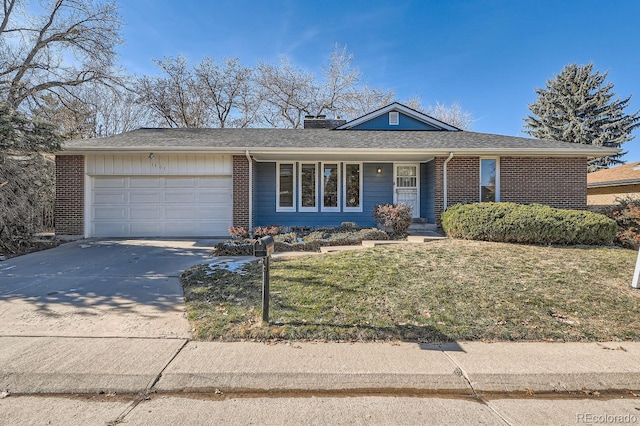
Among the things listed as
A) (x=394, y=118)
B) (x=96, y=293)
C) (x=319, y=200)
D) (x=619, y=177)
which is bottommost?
(x=96, y=293)

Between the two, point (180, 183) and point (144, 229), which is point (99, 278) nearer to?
point (144, 229)

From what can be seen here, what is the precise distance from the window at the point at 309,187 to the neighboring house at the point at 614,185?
12.0 metres

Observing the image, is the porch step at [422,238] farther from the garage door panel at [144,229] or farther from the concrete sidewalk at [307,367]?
the garage door panel at [144,229]

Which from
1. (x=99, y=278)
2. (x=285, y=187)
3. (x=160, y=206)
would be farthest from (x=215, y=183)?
(x=99, y=278)

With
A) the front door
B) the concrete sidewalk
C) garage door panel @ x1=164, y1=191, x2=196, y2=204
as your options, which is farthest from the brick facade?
garage door panel @ x1=164, y1=191, x2=196, y2=204

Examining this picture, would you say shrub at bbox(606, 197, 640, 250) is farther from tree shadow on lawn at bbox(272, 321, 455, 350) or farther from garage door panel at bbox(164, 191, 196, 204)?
garage door panel at bbox(164, 191, 196, 204)

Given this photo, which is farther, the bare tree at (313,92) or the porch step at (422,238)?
the bare tree at (313,92)

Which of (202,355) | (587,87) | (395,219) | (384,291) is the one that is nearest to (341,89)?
(395,219)

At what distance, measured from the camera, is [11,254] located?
7.83 meters

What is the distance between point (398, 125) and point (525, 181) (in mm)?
5564

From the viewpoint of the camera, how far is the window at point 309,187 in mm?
11742

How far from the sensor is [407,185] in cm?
1187

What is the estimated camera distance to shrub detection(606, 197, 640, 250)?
26.7 ft

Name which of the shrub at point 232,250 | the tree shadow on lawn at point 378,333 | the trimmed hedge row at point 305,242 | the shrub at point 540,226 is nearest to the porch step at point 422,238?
the trimmed hedge row at point 305,242
